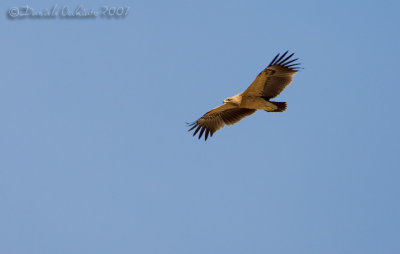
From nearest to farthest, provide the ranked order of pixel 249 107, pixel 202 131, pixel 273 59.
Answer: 1. pixel 273 59
2. pixel 249 107
3. pixel 202 131

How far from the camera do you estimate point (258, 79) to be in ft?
56.5

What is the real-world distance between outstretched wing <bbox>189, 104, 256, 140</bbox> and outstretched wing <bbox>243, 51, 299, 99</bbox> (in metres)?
1.31

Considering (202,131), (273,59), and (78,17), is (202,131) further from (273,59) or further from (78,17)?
(78,17)

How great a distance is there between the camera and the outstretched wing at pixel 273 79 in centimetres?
1722

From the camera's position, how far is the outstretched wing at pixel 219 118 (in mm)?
19016

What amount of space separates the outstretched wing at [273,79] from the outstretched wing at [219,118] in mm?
1305

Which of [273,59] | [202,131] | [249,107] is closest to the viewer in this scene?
[273,59]

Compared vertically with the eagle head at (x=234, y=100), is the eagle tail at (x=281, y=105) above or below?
below

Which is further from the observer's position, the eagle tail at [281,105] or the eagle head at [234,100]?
the eagle head at [234,100]

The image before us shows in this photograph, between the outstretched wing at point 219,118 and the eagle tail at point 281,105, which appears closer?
the eagle tail at point 281,105

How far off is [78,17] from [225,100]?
17.5ft

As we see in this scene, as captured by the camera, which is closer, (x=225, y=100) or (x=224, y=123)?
(x=225, y=100)

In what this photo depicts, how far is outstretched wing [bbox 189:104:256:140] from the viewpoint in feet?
62.4

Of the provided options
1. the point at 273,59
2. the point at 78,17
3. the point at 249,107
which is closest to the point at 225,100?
the point at 249,107
